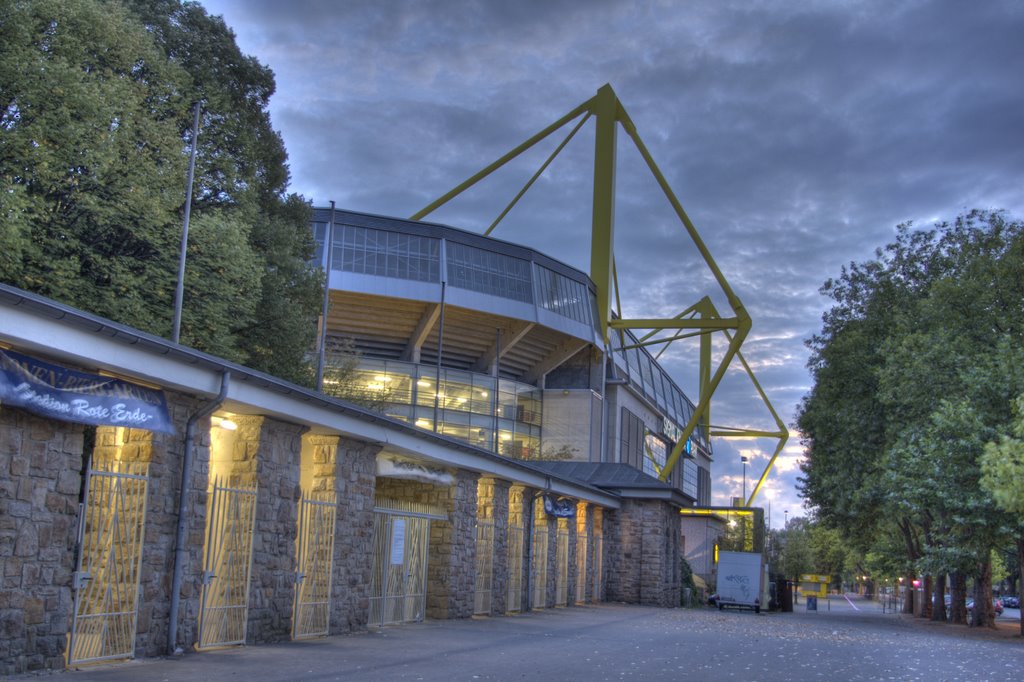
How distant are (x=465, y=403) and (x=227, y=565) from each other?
46.0 meters

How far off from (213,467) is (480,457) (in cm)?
934

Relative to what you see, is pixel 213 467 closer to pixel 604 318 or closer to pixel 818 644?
pixel 818 644

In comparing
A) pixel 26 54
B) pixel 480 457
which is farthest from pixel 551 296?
pixel 26 54

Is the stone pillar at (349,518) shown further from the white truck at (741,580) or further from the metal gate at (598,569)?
the white truck at (741,580)

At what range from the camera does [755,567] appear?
149ft

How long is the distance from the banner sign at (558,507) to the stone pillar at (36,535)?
19125mm

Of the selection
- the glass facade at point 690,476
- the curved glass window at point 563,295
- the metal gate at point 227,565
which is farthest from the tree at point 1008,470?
the glass facade at point 690,476

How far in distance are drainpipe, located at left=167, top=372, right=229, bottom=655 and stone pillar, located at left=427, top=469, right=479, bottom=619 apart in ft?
33.6

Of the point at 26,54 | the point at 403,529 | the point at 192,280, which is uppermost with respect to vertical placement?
the point at 26,54

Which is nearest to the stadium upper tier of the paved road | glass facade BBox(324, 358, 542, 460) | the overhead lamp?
glass facade BBox(324, 358, 542, 460)

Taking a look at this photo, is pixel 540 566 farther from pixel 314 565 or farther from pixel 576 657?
pixel 576 657

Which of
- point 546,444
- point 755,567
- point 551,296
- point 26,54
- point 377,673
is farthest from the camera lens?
point 546,444

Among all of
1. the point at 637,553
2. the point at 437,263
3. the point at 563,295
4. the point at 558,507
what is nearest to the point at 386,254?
the point at 437,263

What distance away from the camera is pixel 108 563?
12219 millimetres
